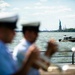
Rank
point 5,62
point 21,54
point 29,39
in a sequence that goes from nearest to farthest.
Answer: point 5,62 < point 21,54 < point 29,39

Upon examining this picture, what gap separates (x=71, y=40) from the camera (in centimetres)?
8906

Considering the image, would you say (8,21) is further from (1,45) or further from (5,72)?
(5,72)

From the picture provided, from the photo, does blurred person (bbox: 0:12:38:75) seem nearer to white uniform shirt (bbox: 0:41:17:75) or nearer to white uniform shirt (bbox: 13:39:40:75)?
white uniform shirt (bbox: 0:41:17:75)

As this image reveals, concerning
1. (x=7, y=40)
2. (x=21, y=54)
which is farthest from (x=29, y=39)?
(x=7, y=40)

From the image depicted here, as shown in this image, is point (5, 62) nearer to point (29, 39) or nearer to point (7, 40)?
point (7, 40)

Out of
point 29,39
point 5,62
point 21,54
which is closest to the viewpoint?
point 5,62

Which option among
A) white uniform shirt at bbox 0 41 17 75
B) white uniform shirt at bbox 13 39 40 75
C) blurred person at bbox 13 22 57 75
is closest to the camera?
white uniform shirt at bbox 0 41 17 75

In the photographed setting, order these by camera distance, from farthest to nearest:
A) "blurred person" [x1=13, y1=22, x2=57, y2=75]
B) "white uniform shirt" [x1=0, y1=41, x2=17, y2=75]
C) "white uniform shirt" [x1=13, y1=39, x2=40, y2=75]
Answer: "blurred person" [x1=13, y1=22, x2=57, y2=75] < "white uniform shirt" [x1=13, y1=39, x2=40, y2=75] < "white uniform shirt" [x1=0, y1=41, x2=17, y2=75]

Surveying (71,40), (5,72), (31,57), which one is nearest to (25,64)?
(31,57)

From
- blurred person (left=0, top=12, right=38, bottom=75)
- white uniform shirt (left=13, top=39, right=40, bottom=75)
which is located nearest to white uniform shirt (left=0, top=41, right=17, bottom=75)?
blurred person (left=0, top=12, right=38, bottom=75)

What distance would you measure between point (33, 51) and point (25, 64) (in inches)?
4.7

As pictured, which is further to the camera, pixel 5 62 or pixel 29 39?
pixel 29 39

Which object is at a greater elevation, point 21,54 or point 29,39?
point 29,39

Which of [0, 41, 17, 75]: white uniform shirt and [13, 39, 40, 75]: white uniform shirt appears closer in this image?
[0, 41, 17, 75]: white uniform shirt
